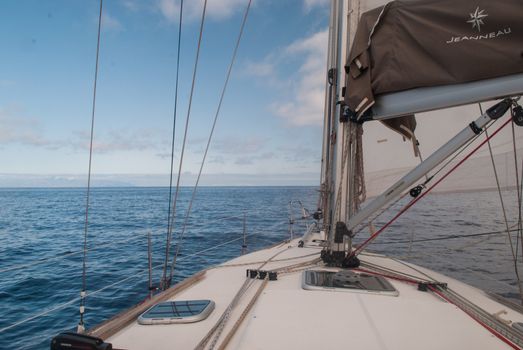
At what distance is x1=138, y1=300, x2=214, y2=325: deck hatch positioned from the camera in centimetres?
219

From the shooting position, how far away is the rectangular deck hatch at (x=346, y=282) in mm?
2768

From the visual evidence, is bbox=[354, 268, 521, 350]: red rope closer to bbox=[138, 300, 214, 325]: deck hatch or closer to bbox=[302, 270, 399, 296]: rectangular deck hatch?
bbox=[302, 270, 399, 296]: rectangular deck hatch

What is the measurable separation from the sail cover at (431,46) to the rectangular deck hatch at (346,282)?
1.62 meters

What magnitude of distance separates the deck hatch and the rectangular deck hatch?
3.18 feet

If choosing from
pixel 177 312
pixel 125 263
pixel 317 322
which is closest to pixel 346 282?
pixel 317 322

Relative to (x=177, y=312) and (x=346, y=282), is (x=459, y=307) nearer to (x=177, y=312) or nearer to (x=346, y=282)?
(x=346, y=282)

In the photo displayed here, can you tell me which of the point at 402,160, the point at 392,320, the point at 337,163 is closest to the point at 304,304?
the point at 392,320

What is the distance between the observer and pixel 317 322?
7.18 ft

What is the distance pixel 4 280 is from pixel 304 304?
9650 millimetres

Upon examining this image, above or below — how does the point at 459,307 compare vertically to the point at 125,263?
above

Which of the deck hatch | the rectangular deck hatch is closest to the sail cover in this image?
the rectangular deck hatch

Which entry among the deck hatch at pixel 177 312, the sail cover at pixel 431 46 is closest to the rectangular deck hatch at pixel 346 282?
the deck hatch at pixel 177 312

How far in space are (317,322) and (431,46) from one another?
2.28 meters

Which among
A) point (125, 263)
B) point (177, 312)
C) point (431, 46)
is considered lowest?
point (125, 263)
